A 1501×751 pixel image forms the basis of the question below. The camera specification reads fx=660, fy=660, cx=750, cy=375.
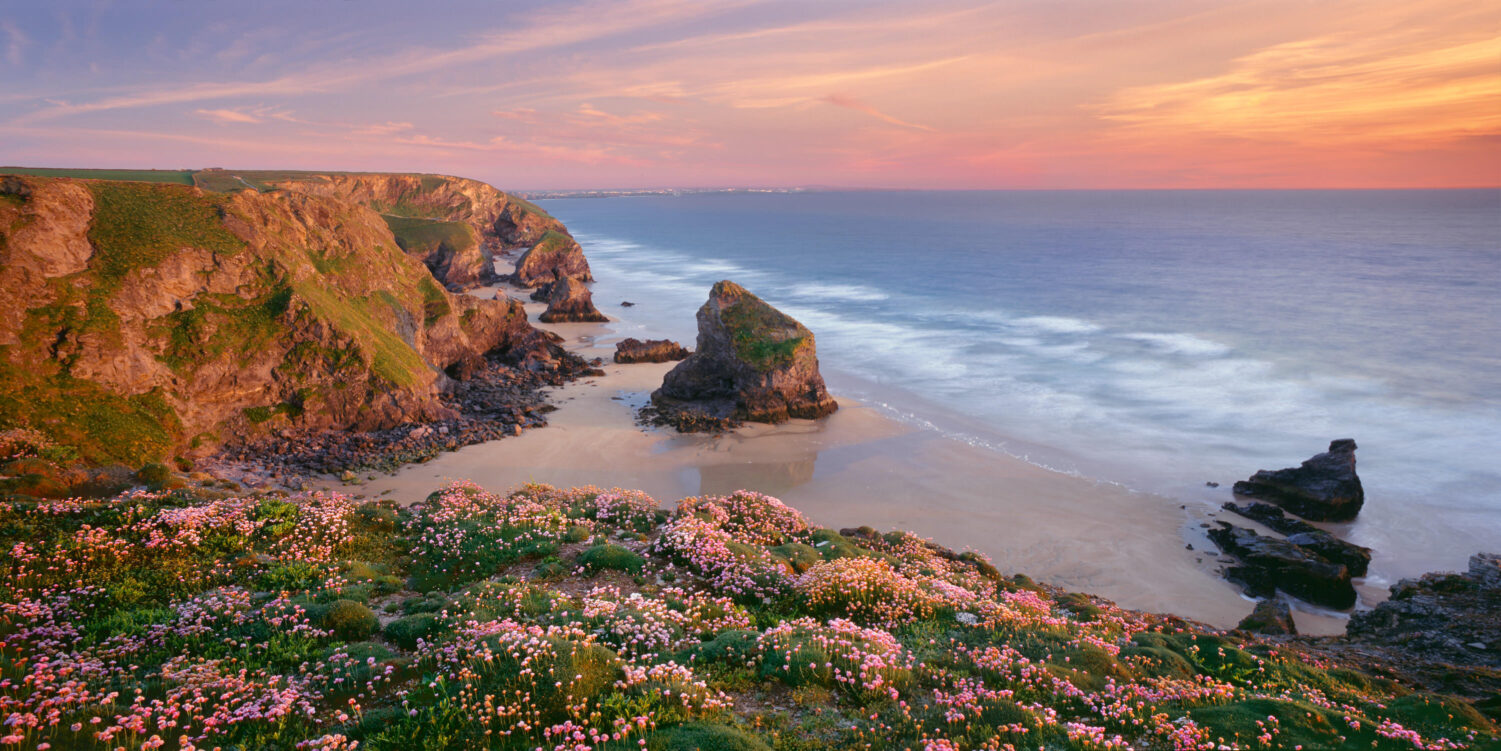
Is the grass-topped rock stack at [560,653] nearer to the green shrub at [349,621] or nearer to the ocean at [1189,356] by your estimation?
the green shrub at [349,621]

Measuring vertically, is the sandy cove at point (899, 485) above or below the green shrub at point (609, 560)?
below

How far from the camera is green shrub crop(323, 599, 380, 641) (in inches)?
412

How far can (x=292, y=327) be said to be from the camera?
3275cm

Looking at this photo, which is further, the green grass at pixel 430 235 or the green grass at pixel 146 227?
the green grass at pixel 430 235

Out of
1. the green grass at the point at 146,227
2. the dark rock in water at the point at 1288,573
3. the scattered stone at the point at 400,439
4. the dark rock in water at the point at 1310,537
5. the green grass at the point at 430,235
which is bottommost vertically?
the scattered stone at the point at 400,439

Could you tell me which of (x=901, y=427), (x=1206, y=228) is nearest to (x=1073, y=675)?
(x=901, y=427)

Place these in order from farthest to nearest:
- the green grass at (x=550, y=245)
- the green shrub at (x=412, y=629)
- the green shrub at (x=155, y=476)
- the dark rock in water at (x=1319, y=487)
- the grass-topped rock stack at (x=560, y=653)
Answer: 1. the green grass at (x=550, y=245)
2. the dark rock in water at (x=1319, y=487)
3. the green shrub at (x=155, y=476)
4. the green shrub at (x=412, y=629)
5. the grass-topped rock stack at (x=560, y=653)

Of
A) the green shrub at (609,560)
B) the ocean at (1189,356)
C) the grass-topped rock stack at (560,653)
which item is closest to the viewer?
the grass-topped rock stack at (560,653)

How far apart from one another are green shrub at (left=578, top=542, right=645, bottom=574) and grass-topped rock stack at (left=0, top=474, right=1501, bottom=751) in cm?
12

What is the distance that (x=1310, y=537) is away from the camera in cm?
2569

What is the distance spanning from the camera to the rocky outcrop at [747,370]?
131ft

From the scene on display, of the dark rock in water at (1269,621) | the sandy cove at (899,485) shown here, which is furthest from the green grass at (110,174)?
the dark rock in water at (1269,621)

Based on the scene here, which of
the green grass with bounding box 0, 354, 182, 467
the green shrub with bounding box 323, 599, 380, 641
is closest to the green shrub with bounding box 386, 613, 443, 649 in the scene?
the green shrub with bounding box 323, 599, 380, 641

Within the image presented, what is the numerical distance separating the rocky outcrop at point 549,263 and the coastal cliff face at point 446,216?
2.31 m
